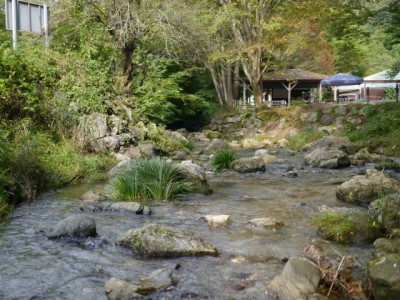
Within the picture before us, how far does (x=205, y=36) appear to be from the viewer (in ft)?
85.7

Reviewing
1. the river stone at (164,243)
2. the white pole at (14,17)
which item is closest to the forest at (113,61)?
the white pole at (14,17)

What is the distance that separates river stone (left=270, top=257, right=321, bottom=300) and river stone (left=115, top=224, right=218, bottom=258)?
55.2 inches

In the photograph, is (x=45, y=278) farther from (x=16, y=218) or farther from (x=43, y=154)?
(x=43, y=154)

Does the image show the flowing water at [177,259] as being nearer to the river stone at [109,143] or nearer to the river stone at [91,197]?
the river stone at [91,197]

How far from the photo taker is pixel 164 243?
614cm

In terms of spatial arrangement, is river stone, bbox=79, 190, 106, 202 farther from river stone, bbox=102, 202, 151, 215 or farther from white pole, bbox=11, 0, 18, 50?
white pole, bbox=11, 0, 18, 50

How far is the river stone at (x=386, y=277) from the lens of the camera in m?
4.44

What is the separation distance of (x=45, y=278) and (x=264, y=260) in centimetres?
270

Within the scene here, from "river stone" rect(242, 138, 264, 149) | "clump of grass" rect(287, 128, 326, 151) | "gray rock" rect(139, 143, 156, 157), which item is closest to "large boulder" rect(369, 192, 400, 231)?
"gray rock" rect(139, 143, 156, 157)

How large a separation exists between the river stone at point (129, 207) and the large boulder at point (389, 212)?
4.05 meters

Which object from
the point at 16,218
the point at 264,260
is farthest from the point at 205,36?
the point at 264,260

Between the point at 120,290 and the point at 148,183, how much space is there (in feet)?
17.2

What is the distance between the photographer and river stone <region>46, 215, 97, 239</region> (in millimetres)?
6848

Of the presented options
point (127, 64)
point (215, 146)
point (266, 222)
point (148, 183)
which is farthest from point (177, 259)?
point (215, 146)
